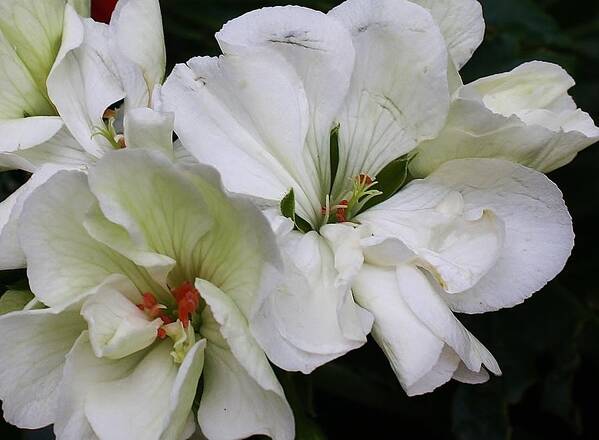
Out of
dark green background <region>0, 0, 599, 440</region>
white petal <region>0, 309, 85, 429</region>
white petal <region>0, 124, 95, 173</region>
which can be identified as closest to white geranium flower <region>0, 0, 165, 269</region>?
white petal <region>0, 124, 95, 173</region>

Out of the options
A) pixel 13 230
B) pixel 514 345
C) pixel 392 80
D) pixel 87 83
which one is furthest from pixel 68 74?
pixel 514 345

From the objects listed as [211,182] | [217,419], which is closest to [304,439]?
[217,419]

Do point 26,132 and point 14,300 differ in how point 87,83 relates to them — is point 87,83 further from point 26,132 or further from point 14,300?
point 14,300

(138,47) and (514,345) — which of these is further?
(514,345)

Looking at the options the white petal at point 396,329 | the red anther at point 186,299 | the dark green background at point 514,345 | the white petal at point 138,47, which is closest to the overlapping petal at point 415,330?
the white petal at point 396,329

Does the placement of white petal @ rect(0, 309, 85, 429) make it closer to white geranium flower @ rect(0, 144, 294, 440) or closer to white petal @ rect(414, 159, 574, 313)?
white geranium flower @ rect(0, 144, 294, 440)
